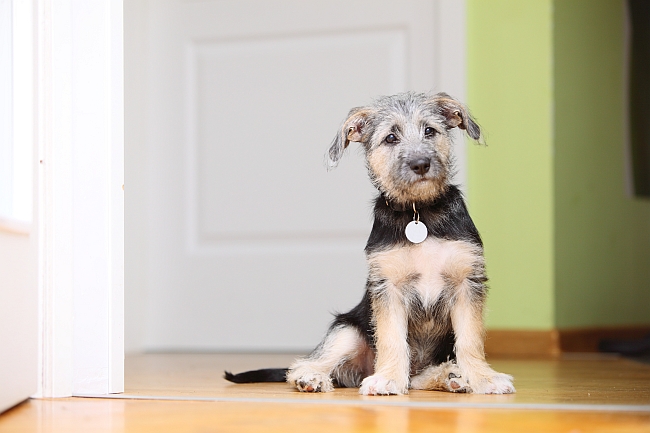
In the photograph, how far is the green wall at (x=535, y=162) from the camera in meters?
3.58

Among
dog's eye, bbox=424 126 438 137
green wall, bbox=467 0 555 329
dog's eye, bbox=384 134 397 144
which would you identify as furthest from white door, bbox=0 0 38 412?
green wall, bbox=467 0 555 329

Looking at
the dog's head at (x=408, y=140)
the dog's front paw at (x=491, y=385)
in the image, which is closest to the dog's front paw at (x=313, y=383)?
the dog's front paw at (x=491, y=385)

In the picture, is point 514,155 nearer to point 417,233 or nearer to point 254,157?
point 254,157

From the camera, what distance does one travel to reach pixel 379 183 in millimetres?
2086

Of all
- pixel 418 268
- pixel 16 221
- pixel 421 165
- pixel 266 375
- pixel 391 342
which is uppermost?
pixel 421 165

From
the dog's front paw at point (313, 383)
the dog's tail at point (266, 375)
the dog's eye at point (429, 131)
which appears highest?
the dog's eye at point (429, 131)

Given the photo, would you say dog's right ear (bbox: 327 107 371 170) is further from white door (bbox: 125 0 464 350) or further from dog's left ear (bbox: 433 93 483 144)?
white door (bbox: 125 0 464 350)

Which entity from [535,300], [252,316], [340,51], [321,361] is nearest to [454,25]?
[340,51]

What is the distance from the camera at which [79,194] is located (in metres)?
1.98

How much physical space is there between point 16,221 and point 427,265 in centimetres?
102

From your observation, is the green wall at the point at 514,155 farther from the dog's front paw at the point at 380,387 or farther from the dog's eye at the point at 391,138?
the dog's front paw at the point at 380,387

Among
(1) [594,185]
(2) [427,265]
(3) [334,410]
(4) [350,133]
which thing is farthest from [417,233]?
(1) [594,185]

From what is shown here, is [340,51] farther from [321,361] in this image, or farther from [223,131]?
[321,361]

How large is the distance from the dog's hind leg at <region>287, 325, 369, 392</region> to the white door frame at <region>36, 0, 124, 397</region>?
0.50 metres
